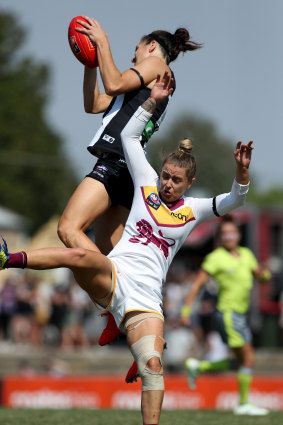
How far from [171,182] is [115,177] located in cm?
56

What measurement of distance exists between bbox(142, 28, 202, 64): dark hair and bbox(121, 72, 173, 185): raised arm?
2.17 ft

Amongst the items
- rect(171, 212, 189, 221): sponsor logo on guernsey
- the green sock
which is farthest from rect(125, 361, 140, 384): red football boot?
the green sock

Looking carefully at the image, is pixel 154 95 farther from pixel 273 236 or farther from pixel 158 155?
pixel 273 236

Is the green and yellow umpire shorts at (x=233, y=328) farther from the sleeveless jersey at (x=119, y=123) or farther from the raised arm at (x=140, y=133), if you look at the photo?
the raised arm at (x=140, y=133)

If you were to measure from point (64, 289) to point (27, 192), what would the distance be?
35.2 metres

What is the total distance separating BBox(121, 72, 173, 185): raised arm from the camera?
253 inches

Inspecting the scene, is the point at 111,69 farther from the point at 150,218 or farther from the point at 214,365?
the point at 214,365

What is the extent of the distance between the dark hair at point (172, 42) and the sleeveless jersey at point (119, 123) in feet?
1.49

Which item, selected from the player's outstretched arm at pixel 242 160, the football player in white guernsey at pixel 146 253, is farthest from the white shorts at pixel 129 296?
the player's outstretched arm at pixel 242 160

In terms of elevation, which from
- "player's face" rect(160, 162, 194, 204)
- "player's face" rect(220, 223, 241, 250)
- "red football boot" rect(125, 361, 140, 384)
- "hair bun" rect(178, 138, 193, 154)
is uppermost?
"player's face" rect(220, 223, 241, 250)

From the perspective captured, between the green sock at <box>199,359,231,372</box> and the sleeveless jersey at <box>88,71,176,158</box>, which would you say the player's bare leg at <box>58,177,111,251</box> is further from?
the green sock at <box>199,359,231,372</box>

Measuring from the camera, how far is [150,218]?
6328 millimetres

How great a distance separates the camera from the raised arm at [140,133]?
253 inches

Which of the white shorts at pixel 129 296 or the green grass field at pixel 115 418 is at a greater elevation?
the white shorts at pixel 129 296
